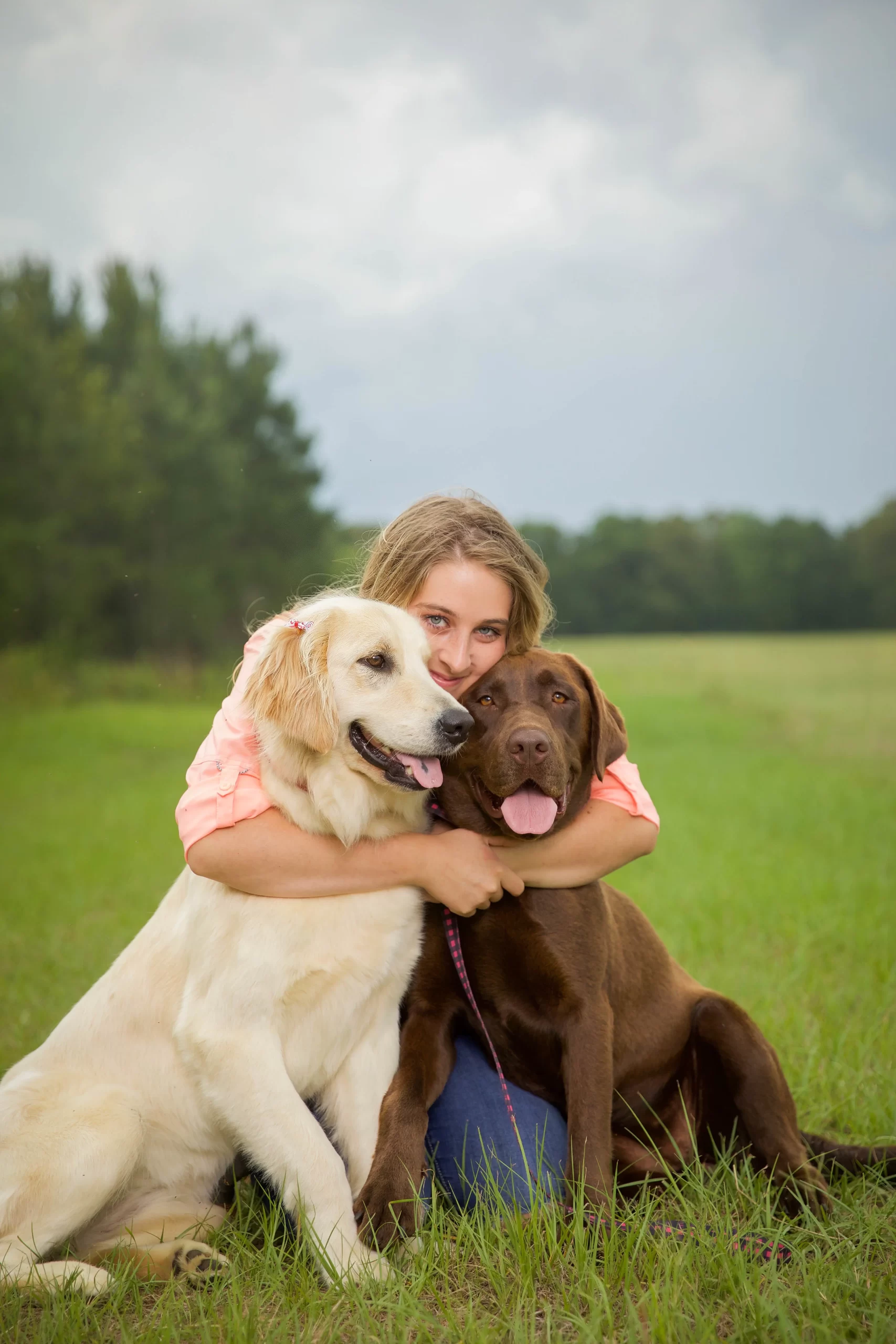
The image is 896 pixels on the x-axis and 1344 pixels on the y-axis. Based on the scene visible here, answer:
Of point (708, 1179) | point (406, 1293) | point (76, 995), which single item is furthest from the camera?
point (76, 995)

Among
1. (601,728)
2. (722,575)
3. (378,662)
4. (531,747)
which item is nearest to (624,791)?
(601,728)

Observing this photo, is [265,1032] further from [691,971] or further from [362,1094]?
[691,971]

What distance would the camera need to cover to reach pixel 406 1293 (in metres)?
2.00

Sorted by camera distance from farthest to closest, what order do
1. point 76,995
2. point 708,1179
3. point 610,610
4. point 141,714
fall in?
point 610,610 → point 141,714 → point 76,995 → point 708,1179

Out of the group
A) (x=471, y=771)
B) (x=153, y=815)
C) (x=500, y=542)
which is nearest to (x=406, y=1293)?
(x=471, y=771)

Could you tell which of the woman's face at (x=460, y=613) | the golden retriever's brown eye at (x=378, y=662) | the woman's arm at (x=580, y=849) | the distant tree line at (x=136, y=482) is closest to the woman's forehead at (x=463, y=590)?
the woman's face at (x=460, y=613)

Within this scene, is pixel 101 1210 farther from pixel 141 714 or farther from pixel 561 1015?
pixel 141 714

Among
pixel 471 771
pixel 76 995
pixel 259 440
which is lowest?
pixel 76 995

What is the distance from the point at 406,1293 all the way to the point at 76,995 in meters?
3.14

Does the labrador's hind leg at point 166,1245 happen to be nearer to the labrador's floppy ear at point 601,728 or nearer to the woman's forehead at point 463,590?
the labrador's floppy ear at point 601,728

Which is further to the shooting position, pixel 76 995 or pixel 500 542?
pixel 76 995

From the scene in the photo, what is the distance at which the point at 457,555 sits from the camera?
2934mm

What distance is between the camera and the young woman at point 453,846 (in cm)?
239

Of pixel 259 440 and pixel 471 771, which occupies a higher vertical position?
pixel 259 440
